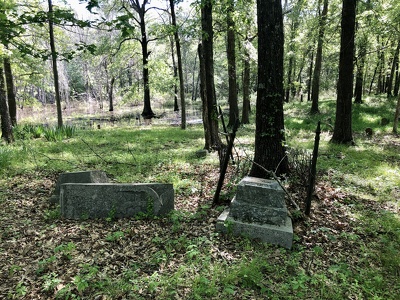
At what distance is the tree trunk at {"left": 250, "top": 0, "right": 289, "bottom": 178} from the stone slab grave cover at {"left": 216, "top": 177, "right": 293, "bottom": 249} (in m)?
0.70

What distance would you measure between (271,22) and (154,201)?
3730mm

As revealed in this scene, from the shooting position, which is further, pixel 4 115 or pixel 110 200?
pixel 4 115

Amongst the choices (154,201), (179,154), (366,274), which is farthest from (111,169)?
(366,274)

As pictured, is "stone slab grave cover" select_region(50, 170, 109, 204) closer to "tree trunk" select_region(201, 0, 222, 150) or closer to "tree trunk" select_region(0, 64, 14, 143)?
"tree trunk" select_region(201, 0, 222, 150)

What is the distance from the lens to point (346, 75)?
8789 millimetres

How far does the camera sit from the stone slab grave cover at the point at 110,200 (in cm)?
465

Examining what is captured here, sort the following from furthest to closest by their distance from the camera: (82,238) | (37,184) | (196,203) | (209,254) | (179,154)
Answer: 1. (179,154)
2. (37,184)
3. (196,203)
4. (82,238)
5. (209,254)

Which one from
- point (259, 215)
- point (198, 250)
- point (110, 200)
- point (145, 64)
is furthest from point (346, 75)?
point (145, 64)

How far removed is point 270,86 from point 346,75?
17.4 feet

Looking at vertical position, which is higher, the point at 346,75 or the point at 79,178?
the point at 346,75

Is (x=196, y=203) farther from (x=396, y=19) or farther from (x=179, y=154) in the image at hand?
(x=396, y=19)

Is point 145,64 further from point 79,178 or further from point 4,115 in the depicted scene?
point 79,178

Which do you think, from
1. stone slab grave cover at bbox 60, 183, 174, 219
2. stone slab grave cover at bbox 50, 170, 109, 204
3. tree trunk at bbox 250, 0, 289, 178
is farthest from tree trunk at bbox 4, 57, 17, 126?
tree trunk at bbox 250, 0, 289, 178

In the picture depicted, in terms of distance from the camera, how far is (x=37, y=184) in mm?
6246
